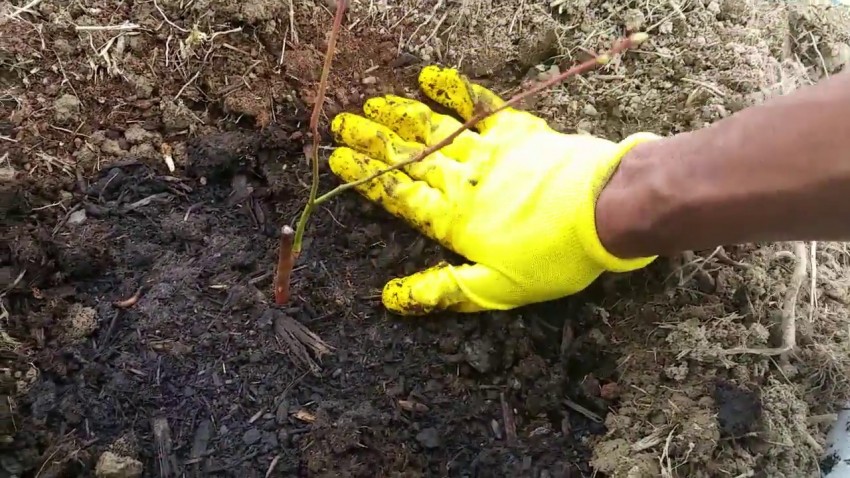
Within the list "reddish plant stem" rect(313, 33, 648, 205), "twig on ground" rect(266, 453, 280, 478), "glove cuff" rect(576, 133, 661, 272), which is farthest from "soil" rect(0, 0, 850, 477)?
"reddish plant stem" rect(313, 33, 648, 205)

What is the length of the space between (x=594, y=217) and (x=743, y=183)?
10.0 inches

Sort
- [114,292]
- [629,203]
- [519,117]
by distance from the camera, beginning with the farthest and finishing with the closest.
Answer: [519,117]
[114,292]
[629,203]

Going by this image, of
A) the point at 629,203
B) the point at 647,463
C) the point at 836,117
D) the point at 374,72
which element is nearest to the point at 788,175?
the point at 836,117

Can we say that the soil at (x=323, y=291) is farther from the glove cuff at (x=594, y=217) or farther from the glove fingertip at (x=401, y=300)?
the glove cuff at (x=594, y=217)

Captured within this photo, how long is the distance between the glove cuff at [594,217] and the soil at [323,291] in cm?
15

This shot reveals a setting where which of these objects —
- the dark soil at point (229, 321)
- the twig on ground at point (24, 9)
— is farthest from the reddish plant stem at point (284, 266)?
the twig on ground at point (24, 9)

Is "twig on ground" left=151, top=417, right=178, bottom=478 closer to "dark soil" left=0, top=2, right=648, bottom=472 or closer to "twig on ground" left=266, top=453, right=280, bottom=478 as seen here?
"dark soil" left=0, top=2, right=648, bottom=472

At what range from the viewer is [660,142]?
108cm

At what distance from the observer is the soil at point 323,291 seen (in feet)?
3.63

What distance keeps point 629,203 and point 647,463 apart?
43 cm

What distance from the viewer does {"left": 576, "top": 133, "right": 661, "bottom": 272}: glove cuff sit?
1109 millimetres

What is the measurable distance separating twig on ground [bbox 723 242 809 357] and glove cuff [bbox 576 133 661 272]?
9.8 inches

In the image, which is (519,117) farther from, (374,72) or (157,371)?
(157,371)

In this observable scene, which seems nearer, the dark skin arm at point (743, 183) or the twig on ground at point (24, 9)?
the dark skin arm at point (743, 183)
